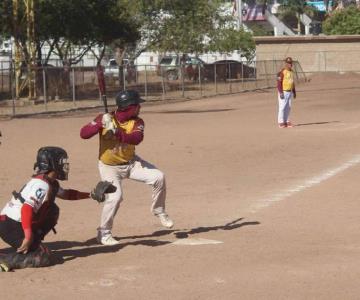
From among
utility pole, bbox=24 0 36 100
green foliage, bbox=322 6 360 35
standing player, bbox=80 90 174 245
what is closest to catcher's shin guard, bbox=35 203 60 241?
standing player, bbox=80 90 174 245

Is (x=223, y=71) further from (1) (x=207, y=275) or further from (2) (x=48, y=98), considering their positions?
(1) (x=207, y=275)

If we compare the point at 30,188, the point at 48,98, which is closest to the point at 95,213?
the point at 30,188

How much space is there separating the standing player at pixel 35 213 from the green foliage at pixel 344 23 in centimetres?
5925

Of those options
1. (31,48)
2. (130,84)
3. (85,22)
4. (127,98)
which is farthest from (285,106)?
(85,22)

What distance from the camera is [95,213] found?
10383mm

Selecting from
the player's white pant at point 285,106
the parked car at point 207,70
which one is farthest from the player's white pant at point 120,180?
the parked car at point 207,70

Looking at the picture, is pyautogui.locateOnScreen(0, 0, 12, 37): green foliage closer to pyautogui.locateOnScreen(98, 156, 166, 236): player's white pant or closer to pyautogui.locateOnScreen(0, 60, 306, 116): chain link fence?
pyautogui.locateOnScreen(0, 60, 306, 116): chain link fence

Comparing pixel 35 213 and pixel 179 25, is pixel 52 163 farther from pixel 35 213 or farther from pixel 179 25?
pixel 179 25

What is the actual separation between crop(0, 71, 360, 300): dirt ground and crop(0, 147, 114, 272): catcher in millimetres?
147

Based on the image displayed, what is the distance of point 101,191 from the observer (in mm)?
7637

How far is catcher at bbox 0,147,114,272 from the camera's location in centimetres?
714

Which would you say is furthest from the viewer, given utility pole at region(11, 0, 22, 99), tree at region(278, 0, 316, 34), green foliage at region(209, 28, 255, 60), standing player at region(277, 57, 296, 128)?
tree at region(278, 0, 316, 34)

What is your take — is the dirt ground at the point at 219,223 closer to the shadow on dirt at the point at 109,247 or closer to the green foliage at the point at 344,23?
the shadow on dirt at the point at 109,247

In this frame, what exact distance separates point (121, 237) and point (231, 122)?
1624 centimetres
